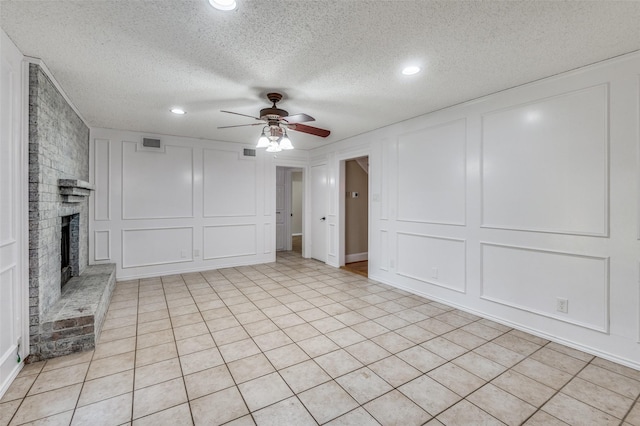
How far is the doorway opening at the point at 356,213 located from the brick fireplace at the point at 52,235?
419cm

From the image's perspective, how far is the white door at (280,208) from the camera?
7570mm

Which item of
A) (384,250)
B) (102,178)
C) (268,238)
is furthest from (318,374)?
(102,178)

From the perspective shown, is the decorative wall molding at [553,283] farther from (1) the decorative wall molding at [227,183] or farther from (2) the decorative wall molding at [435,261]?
(1) the decorative wall molding at [227,183]

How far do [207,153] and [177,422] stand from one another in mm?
4480

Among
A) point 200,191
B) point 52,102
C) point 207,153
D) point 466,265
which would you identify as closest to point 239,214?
point 200,191

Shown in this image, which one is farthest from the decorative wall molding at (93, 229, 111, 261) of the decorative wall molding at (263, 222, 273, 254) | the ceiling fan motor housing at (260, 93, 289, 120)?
the ceiling fan motor housing at (260, 93, 289, 120)

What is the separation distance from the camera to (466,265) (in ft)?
11.0

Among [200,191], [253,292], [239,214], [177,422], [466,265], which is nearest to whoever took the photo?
[177,422]

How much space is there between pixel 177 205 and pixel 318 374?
4.09 m

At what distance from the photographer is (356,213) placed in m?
6.20

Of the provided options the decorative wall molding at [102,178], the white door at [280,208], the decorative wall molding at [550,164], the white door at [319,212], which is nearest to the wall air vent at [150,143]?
the decorative wall molding at [102,178]

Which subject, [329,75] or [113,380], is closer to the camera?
[113,380]

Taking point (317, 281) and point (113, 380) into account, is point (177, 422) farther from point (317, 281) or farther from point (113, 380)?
point (317, 281)

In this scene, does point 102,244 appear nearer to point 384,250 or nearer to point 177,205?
point 177,205
